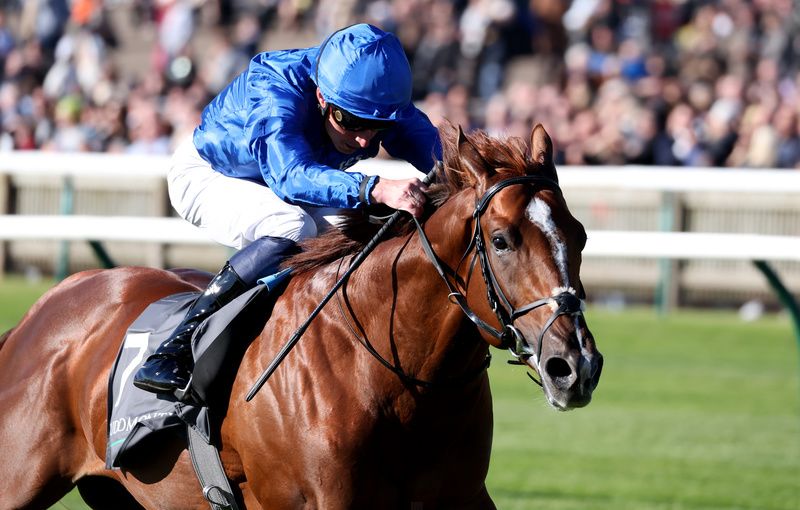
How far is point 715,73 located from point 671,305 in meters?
4.50

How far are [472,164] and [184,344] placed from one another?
1.13m

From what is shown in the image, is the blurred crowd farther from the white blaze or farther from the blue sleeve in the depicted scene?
the white blaze

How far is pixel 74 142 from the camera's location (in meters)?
13.7

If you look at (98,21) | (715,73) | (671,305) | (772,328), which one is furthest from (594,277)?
(98,21)

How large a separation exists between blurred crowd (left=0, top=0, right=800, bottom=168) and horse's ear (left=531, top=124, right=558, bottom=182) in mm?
8331

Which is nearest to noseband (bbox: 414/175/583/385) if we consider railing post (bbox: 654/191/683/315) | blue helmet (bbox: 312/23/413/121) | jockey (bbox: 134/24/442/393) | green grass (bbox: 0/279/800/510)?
jockey (bbox: 134/24/442/393)

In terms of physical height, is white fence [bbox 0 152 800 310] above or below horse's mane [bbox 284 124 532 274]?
below

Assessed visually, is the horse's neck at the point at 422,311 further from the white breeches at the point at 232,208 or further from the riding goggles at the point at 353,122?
the white breeches at the point at 232,208

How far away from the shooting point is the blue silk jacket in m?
3.75

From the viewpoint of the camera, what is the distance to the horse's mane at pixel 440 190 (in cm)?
357

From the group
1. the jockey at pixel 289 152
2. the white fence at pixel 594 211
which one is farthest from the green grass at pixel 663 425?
the jockey at pixel 289 152

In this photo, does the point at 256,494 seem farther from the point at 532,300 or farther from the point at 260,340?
the point at 532,300

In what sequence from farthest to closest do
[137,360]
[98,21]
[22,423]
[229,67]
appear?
[98,21] < [229,67] < [22,423] < [137,360]

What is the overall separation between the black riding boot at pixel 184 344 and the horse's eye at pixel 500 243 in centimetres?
99
